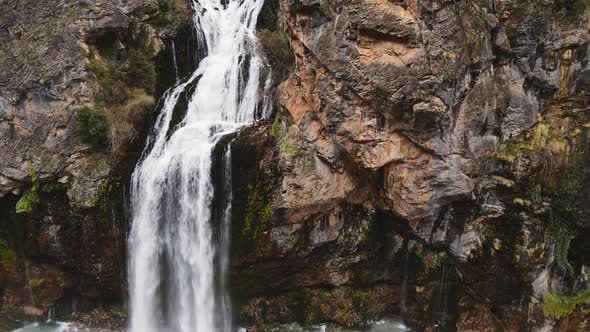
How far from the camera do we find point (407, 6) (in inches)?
330

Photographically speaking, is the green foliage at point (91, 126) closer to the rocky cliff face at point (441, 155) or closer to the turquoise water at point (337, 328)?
the rocky cliff face at point (441, 155)

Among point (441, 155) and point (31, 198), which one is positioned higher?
point (441, 155)

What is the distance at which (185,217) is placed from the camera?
401 inches

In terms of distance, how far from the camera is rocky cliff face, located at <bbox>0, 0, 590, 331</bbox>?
8.76 meters

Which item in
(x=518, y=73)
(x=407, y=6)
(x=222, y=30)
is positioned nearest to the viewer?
(x=407, y=6)

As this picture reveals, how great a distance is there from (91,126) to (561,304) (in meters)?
12.1

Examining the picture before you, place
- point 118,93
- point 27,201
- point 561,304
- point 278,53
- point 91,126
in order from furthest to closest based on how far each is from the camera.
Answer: point 278,53 → point 118,93 → point 91,126 → point 27,201 → point 561,304

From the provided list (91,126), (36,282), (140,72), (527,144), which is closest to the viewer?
(527,144)

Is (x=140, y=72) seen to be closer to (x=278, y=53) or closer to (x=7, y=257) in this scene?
(x=278, y=53)

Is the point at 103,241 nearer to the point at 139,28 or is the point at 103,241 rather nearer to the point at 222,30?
the point at 139,28

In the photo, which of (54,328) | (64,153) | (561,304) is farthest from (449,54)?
(54,328)

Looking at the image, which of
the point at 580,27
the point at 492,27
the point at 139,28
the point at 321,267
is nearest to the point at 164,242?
the point at 321,267

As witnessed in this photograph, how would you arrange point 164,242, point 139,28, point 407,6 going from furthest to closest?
point 139,28 → point 164,242 → point 407,6

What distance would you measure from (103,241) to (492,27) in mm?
10506
